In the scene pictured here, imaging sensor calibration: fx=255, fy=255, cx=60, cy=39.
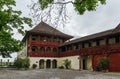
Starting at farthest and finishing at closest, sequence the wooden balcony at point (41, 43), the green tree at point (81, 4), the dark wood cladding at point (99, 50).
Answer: the wooden balcony at point (41, 43) < the dark wood cladding at point (99, 50) < the green tree at point (81, 4)

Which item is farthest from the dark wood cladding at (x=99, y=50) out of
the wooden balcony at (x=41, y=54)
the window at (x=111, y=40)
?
the wooden balcony at (x=41, y=54)

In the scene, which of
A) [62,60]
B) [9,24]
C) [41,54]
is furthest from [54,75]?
[62,60]

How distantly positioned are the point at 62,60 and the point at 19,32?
108 feet

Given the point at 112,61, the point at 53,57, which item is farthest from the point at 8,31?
the point at 53,57

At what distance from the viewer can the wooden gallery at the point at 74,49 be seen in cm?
3941

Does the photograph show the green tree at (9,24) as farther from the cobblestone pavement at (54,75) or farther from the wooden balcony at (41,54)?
the wooden balcony at (41,54)

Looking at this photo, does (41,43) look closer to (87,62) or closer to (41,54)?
(41,54)

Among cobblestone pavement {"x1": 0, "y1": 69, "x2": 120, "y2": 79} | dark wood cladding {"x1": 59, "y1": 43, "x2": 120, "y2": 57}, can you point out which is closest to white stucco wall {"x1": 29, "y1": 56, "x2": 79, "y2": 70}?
dark wood cladding {"x1": 59, "y1": 43, "x2": 120, "y2": 57}

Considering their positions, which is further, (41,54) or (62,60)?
(62,60)

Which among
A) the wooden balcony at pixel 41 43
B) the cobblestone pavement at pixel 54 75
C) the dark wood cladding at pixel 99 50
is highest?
the wooden balcony at pixel 41 43

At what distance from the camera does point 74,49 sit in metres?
53.3

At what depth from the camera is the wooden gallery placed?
39.4 meters

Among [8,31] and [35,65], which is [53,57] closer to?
[35,65]

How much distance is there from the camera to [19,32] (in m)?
25.9
